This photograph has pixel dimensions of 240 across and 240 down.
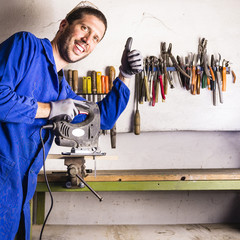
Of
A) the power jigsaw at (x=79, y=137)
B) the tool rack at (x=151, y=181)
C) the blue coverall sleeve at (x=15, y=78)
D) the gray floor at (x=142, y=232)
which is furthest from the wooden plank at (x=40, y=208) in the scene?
the blue coverall sleeve at (x=15, y=78)

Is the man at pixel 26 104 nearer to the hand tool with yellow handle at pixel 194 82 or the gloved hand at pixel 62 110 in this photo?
the gloved hand at pixel 62 110

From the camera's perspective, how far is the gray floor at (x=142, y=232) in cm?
228

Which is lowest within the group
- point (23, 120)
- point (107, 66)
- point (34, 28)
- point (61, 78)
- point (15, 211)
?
point (15, 211)

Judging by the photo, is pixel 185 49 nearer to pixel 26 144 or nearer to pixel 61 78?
pixel 61 78

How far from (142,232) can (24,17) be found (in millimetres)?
2392

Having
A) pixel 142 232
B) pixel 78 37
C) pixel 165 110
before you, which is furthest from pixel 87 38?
pixel 142 232

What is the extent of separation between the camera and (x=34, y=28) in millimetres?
2631

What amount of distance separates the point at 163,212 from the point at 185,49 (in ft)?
5.62

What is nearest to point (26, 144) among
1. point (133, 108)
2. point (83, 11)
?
point (83, 11)

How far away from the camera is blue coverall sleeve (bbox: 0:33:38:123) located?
1.08m

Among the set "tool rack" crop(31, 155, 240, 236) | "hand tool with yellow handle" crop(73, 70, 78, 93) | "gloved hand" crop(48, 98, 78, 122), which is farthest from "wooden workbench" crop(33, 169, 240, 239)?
"hand tool with yellow handle" crop(73, 70, 78, 93)

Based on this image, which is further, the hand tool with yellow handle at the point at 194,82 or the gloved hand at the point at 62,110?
the hand tool with yellow handle at the point at 194,82

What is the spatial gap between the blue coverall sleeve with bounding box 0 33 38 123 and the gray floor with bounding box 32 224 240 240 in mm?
1539

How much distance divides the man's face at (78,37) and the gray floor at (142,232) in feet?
5.14
